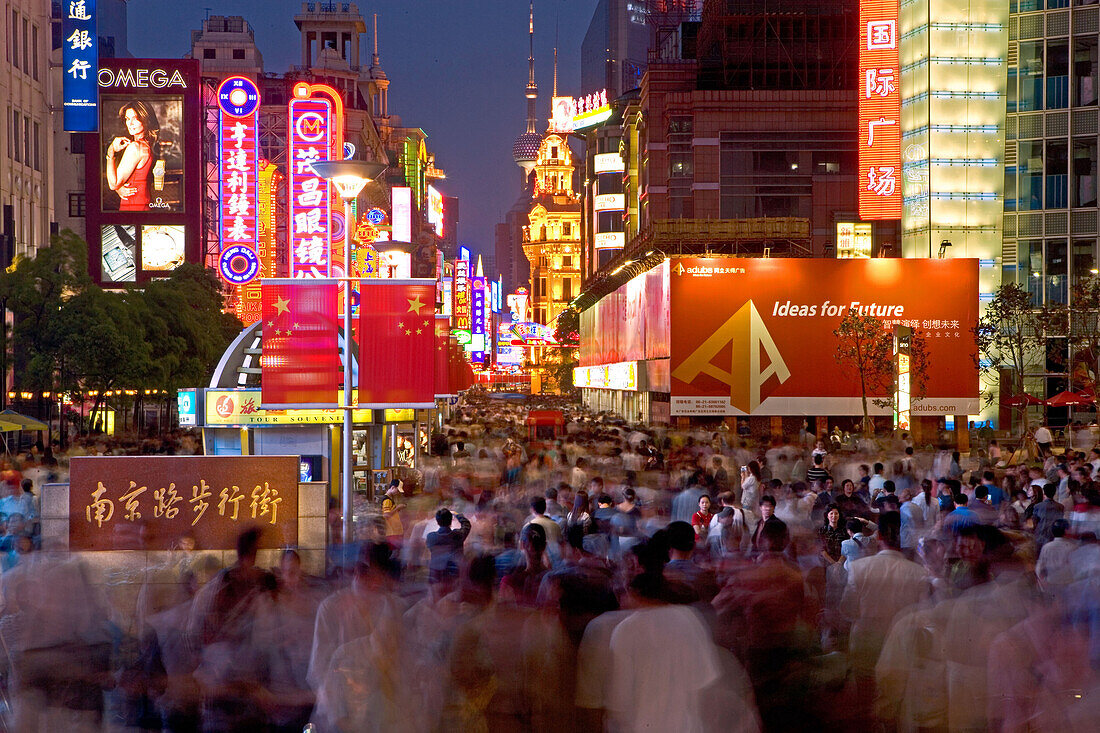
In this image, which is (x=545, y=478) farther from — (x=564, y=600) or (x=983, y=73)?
(x=983, y=73)

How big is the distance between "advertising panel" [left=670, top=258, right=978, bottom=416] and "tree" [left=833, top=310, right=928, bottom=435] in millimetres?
370

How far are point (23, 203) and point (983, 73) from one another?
1435 inches

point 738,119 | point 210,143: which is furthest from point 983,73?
point 210,143

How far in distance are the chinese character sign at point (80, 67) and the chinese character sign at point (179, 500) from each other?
158 feet

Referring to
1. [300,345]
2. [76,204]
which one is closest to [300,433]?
[300,345]

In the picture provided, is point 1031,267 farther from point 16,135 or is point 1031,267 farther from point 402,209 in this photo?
point 402,209

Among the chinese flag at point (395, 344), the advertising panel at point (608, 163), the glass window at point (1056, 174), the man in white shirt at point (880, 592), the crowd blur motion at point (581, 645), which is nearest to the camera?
the crowd blur motion at point (581, 645)

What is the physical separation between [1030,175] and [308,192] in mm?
26742

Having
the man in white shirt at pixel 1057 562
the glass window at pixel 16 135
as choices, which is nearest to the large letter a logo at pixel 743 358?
the glass window at pixel 16 135

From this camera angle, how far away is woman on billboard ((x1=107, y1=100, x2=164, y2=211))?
68000 millimetres

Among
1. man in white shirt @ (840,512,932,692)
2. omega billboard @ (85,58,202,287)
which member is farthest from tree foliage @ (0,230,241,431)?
man in white shirt @ (840,512,932,692)

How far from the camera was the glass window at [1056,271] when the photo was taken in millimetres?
46125

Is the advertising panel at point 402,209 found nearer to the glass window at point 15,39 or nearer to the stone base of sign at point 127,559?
the glass window at point 15,39

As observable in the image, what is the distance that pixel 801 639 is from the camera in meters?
7.76
